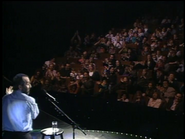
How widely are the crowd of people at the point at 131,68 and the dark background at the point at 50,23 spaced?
1.03 metres

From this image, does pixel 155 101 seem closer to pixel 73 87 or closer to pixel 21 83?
pixel 73 87

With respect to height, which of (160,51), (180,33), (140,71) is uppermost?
(180,33)

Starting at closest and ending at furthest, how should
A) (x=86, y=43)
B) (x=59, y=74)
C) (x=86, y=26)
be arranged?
(x=59, y=74) → (x=86, y=43) → (x=86, y=26)

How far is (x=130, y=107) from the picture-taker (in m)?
4.27

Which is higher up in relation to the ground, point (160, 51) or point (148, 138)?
point (160, 51)

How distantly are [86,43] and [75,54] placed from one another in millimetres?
608

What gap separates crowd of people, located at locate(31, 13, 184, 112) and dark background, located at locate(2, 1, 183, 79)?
1031 mm

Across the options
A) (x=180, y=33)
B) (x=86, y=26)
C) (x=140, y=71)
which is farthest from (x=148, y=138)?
(x=86, y=26)

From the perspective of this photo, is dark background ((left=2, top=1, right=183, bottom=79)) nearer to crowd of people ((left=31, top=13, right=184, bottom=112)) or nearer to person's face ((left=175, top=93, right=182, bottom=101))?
crowd of people ((left=31, top=13, right=184, bottom=112))

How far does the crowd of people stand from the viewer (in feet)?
16.5

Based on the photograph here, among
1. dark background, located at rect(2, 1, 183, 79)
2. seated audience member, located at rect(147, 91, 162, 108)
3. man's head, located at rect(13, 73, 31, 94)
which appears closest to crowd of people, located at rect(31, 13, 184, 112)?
seated audience member, located at rect(147, 91, 162, 108)

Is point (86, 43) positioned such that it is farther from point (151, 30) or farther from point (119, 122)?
point (119, 122)

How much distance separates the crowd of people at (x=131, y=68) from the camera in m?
5.04

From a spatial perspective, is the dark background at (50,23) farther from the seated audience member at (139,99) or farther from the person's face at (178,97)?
the person's face at (178,97)
